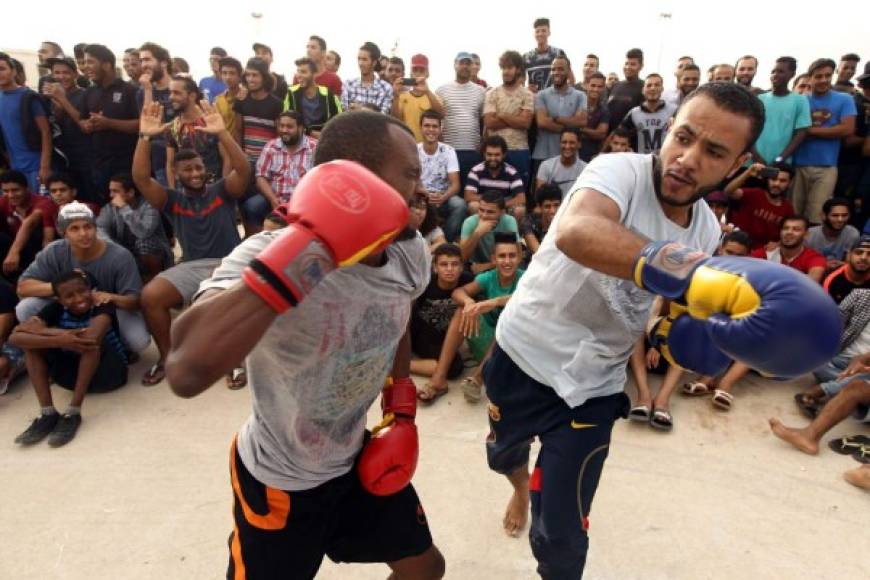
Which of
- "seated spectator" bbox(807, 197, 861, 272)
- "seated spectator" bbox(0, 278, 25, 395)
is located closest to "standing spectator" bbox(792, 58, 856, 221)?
"seated spectator" bbox(807, 197, 861, 272)

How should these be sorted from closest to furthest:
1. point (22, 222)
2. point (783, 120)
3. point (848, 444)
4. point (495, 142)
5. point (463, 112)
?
1. point (848, 444)
2. point (22, 222)
3. point (783, 120)
4. point (495, 142)
5. point (463, 112)

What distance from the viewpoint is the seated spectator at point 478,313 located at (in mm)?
3775

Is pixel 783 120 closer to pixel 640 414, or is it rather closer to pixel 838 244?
pixel 838 244

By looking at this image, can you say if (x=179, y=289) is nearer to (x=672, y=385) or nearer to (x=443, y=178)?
(x=443, y=178)

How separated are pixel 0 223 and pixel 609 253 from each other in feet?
19.6

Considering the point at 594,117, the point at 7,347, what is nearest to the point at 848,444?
the point at 594,117

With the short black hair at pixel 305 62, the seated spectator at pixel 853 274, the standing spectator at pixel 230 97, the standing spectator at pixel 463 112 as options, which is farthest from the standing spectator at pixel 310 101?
the seated spectator at pixel 853 274

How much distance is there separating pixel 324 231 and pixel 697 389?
3.53 m

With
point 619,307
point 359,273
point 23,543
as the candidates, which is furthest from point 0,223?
point 619,307

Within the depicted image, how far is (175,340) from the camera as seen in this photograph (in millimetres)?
917

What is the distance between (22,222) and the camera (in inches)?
196

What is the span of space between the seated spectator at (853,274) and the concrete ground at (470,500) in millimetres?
976

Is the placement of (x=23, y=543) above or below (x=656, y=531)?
below

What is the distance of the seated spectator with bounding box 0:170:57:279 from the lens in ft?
15.9
